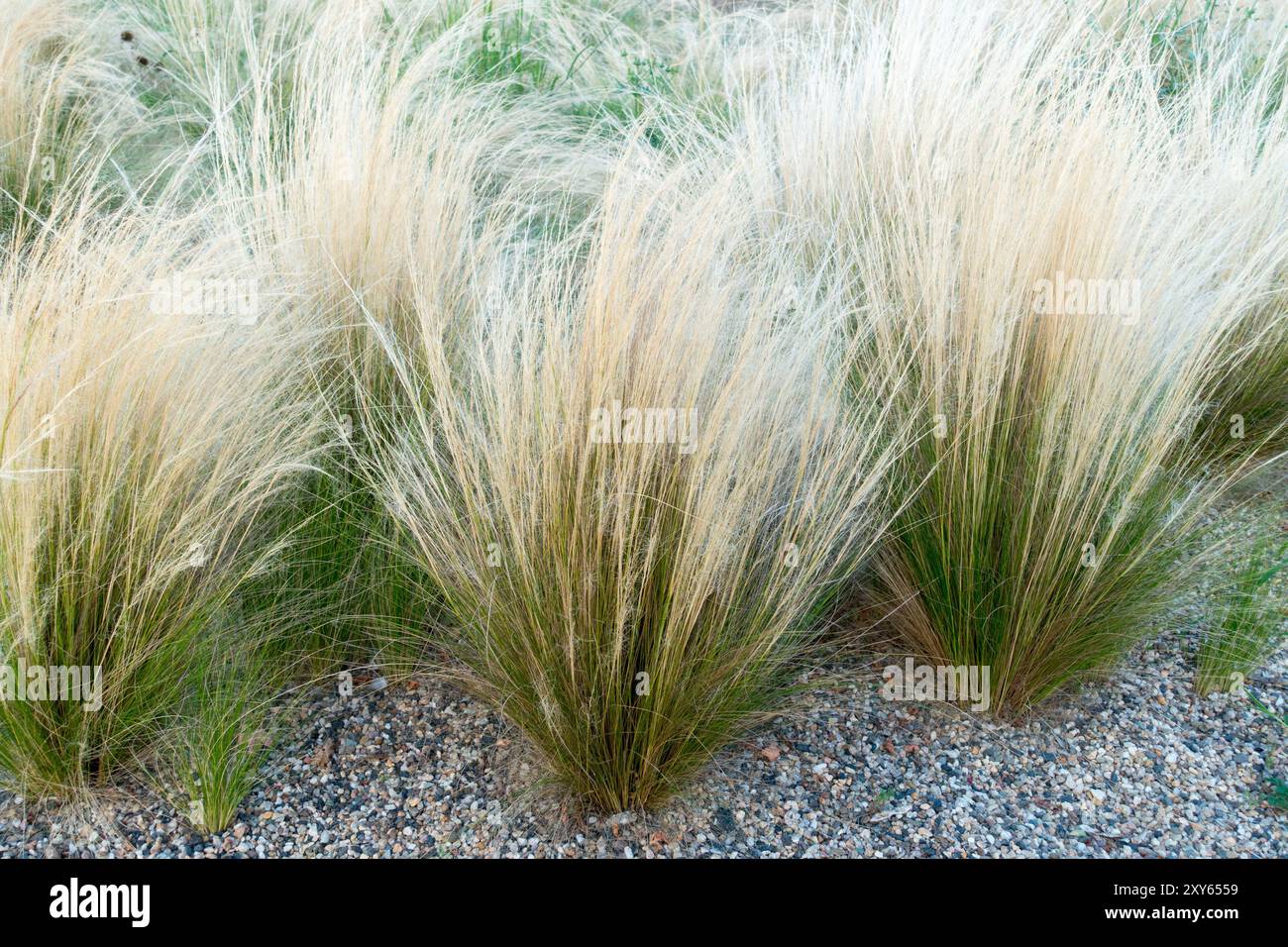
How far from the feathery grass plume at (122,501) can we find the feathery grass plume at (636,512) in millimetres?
348

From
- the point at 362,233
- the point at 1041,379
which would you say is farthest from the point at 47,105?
the point at 1041,379

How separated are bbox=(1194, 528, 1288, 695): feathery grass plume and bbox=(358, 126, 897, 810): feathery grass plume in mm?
859

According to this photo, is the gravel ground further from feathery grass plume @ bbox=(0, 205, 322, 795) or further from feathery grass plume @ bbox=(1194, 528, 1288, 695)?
feathery grass plume @ bbox=(0, 205, 322, 795)

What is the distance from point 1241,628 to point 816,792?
1084 millimetres

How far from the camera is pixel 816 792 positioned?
2.32 meters

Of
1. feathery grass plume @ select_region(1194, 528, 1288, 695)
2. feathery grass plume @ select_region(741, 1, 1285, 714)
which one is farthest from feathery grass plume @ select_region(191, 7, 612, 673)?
feathery grass plume @ select_region(1194, 528, 1288, 695)

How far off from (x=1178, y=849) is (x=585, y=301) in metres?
1.61

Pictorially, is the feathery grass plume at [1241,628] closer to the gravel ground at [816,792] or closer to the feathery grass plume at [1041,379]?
the gravel ground at [816,792]

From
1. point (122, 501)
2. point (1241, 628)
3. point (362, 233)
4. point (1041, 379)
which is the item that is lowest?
point (1241, 628)

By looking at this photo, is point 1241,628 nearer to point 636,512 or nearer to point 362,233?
point 636,512

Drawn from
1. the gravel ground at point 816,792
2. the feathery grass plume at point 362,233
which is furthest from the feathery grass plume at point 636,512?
the feathery grass plume at point 362,233

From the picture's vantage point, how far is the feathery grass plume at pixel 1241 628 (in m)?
2.55

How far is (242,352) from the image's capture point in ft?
8.05

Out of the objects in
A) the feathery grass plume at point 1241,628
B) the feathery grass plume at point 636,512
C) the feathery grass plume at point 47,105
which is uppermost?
the feathery grass plume at point 47,105
